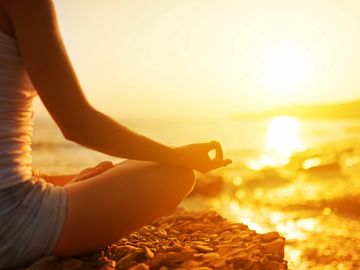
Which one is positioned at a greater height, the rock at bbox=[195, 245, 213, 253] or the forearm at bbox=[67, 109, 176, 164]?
the forearm at bbox=[67, 109, 176, 164]

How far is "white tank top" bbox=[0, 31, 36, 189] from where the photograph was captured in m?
2.17

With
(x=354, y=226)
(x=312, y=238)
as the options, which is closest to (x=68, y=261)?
(x=312, y=238)

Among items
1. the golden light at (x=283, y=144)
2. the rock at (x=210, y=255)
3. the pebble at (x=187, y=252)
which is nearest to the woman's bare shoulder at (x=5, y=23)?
the pebble at (x=187, y=252)

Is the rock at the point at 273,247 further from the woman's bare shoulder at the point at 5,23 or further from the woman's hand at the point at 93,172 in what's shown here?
the woman's bare shoulder at the point at 5,23

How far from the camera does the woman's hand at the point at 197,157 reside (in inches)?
106

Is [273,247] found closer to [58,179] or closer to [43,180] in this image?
[58,179]

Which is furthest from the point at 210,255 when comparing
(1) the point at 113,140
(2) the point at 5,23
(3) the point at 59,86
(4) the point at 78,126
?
(2) the point at 5,23

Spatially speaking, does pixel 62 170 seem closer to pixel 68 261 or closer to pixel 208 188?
pixel 208 188

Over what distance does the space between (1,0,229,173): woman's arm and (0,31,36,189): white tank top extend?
0.07 metres

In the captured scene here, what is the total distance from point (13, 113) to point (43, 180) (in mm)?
403

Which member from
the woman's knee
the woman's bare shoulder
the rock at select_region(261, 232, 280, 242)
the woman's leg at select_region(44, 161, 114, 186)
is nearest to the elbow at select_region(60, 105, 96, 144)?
the woman's bare shoulder

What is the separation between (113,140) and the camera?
244 centimetres

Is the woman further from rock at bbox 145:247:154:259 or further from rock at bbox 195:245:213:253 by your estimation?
rock at bbox 195:245:213:253

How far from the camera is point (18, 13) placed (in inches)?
81.6
